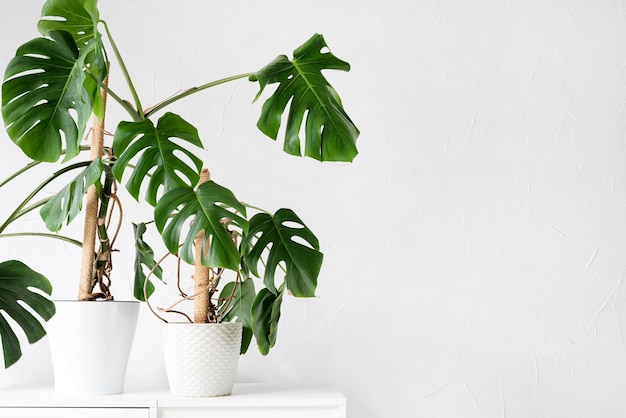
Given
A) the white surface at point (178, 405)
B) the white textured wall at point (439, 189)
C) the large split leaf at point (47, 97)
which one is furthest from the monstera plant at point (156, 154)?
the white textured wall at point (439, 189)

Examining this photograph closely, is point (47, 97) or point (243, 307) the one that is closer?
point (47, 97)

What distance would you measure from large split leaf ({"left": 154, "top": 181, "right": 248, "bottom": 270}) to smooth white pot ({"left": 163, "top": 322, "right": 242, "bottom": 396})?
221mm

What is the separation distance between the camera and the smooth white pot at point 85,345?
4.44ft

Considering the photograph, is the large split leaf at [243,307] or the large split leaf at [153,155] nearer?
the large split leaf at [153,155]

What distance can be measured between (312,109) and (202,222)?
330 mm

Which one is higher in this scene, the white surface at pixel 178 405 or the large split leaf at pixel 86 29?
the large split leaf at pixel 86 29

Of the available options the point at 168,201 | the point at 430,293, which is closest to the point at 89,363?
the point at 168,201

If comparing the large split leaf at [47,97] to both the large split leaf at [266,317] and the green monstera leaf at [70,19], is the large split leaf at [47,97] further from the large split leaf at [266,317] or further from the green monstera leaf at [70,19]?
the large split leaf at [266,317]

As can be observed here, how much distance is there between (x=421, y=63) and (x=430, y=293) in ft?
1.80

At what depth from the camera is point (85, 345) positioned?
1.36 m

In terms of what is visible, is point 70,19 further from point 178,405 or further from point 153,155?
point 178,405

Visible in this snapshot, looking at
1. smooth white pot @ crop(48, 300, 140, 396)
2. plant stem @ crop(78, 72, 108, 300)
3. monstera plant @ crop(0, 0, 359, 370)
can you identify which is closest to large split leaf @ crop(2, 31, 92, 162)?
monstera plant @ crop(0, 0, 359, 370)

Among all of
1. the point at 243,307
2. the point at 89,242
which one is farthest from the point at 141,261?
the point at 243,307

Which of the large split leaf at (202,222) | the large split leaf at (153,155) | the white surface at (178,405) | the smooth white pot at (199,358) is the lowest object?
the white surface at (178,405)
